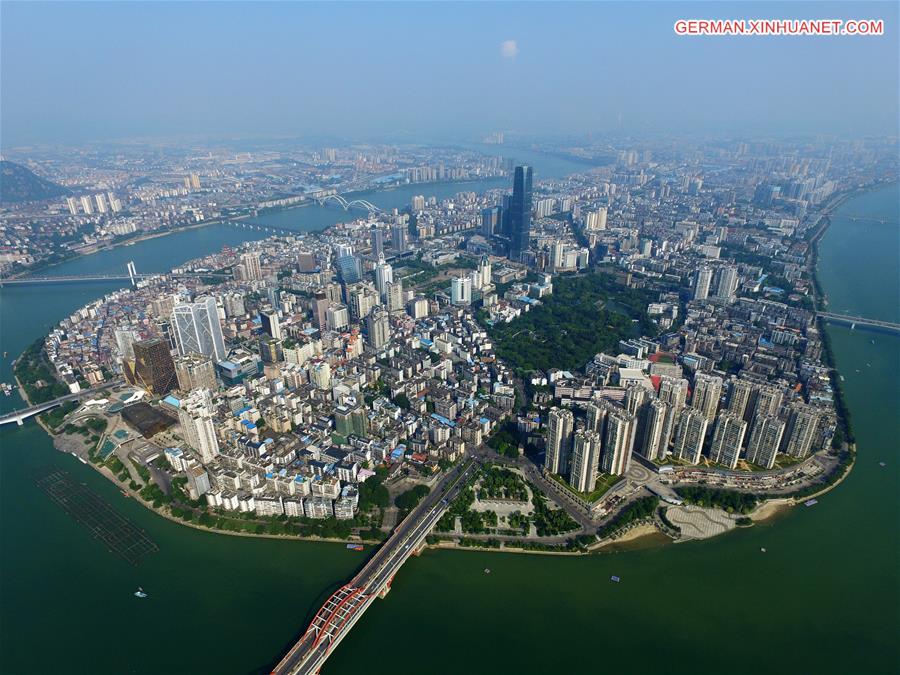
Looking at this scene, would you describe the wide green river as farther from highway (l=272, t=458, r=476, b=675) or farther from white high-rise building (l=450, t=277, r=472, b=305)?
white high-rise building (l=450, t=277, r=472, b=305)

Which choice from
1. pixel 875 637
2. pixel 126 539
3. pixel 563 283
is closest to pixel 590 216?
pixel 563 283

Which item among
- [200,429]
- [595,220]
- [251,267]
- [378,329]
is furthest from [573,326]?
[251,267]

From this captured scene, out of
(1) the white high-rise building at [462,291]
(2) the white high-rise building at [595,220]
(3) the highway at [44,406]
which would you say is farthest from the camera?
(2) the white high-rise building at [595,220]

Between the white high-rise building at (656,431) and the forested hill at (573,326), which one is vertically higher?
the white high-rise building at (656,431)

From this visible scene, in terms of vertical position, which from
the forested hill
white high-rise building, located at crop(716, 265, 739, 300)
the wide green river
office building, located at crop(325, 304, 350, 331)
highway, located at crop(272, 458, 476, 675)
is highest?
white high-rise building, located at crop(716, 265, 739, 300)

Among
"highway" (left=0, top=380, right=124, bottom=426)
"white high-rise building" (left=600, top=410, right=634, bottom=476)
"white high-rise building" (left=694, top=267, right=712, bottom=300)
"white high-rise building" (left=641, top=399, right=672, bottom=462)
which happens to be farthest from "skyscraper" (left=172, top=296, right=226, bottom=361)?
"white high-rise building" (left=694, top=267, right=712, bottom=300)

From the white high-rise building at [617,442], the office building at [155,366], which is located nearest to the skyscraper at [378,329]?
the office building at [155,366]

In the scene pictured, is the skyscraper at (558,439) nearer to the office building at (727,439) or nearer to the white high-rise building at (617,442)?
the white high-rise building at (617,442)
